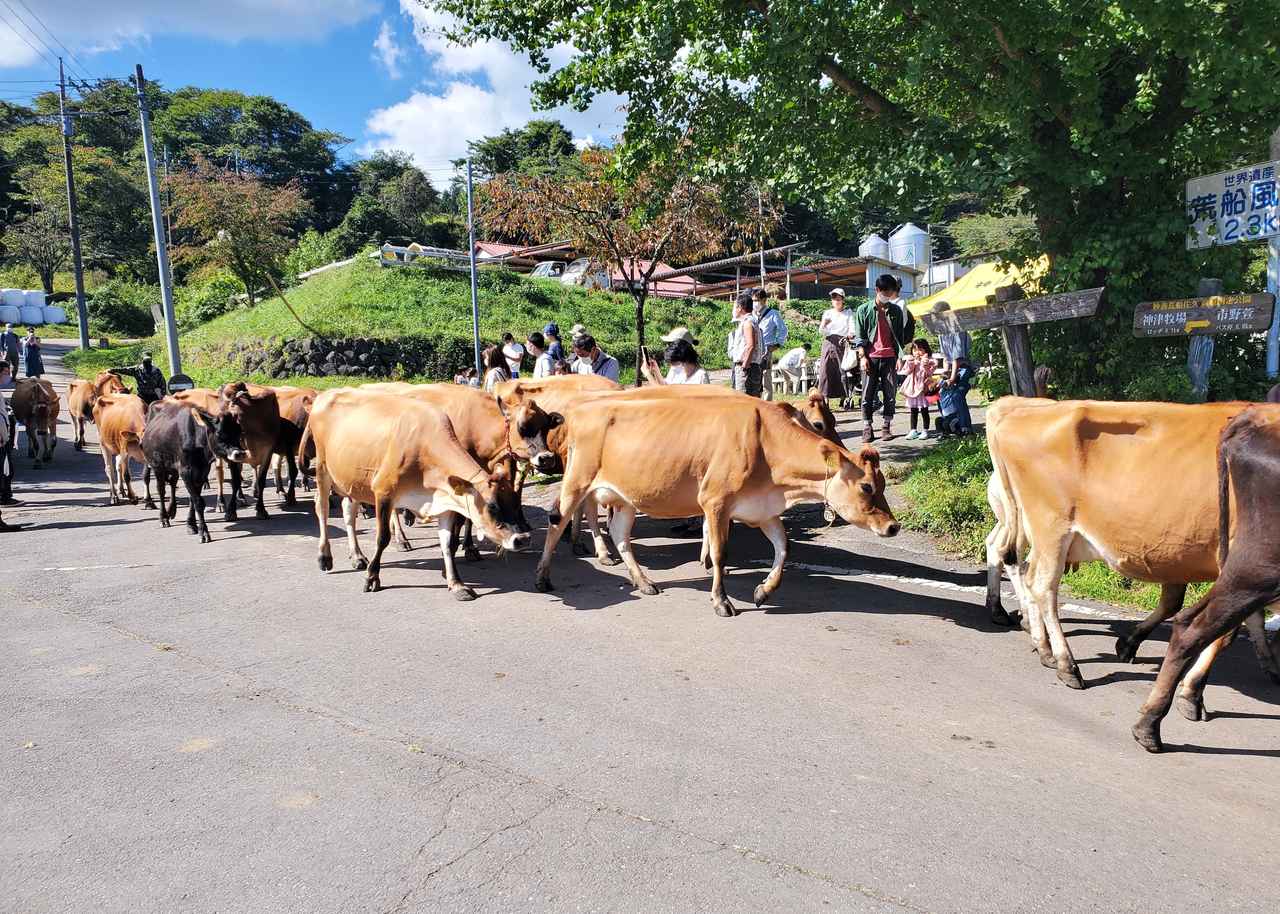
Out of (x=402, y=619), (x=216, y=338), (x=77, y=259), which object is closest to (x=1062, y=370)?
(x=402, y=619)

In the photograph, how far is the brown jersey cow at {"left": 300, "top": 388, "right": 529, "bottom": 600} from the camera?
755cm

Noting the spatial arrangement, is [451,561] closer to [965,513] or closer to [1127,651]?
[965,513]

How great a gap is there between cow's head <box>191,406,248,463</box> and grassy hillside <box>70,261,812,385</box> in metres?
15.9

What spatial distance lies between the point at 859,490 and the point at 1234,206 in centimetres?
434

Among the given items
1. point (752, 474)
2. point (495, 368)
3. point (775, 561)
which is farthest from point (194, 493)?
point (775, 561)

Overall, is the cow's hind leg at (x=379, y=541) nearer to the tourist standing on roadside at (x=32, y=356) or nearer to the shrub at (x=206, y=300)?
the tourist standing on roadside at (x=32, y=356)

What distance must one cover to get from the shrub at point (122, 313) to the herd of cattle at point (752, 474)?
1695 inches

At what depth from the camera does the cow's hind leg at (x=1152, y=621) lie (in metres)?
5.93

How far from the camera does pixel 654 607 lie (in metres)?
7.25

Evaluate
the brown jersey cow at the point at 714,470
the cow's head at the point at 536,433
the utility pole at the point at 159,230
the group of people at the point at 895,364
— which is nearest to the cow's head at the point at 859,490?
the brown jersey cow at the point at 714,470

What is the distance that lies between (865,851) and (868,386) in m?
9.35

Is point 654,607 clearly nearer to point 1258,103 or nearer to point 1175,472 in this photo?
point 1175,472

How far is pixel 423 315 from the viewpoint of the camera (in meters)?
30.3

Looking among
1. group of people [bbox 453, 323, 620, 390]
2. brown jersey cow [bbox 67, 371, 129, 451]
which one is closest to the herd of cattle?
group of people [bbox 453, 323, 620, 390]
